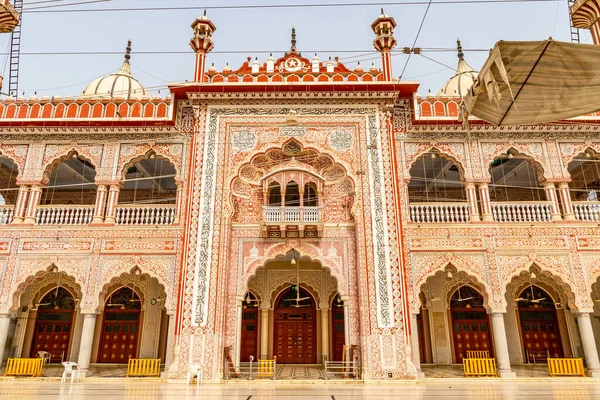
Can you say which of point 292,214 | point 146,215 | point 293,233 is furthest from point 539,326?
point 146,215

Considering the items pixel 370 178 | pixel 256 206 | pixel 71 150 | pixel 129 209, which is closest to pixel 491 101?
pixel 370 178

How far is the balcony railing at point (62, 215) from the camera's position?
11492 millimetres

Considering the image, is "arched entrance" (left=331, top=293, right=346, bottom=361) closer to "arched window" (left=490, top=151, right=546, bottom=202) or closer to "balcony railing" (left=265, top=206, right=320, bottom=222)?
"balcony railing" (left=265, top=206, right=320, bottom=222)

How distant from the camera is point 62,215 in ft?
37.7

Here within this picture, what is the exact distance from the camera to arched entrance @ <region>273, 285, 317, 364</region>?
13.3 meters

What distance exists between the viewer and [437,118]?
465 inches

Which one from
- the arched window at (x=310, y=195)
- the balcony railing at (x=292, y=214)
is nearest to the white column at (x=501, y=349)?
the balcony railing at (x=292, y=214)

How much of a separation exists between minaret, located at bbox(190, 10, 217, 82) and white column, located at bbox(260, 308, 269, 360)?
8.00m

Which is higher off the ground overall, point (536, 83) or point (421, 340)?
point (536, 83)

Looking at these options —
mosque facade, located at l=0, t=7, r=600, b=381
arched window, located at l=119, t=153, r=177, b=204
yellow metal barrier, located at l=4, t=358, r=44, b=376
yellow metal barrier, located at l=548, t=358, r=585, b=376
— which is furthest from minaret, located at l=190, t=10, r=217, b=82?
yellow metal barrier, located at l=548, t=358, r=585, b=376

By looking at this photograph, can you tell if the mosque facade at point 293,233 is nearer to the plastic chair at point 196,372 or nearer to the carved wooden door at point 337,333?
the carved wooden door at point 337,333

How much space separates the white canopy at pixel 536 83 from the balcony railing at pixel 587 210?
677 cm

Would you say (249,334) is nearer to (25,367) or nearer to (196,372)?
(196,372)

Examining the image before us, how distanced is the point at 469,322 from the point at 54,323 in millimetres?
13839
